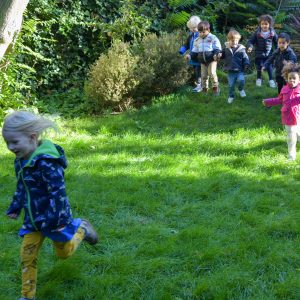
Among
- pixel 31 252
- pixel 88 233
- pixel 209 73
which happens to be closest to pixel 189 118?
pixel 209 73

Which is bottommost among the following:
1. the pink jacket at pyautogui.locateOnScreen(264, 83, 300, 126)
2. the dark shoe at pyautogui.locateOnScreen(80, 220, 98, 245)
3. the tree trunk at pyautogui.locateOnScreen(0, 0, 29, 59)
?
the dark shoe at pyautogui.locateOnScreen(80, 220, 98, 245)

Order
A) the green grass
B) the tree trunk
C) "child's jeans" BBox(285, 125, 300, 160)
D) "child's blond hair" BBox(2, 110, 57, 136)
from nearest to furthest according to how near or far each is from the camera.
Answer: "child's blond hair" BBox(2, 110, 57, 136), the green grass, the tree trunk, "child's jeans" BBox(285, 125, 300, 160)

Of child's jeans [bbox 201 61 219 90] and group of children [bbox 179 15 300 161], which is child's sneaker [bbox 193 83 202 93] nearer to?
group of children [bbox 179 15 300 161]

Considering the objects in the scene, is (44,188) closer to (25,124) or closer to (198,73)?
(25,124)

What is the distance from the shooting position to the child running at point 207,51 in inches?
392

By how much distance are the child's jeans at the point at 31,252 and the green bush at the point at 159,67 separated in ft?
21.2

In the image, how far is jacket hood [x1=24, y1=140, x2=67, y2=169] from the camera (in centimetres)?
351

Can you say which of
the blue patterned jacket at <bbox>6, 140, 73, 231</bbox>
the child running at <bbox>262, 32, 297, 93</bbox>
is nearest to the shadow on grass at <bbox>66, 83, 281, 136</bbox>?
the child running at <bbox>262, 32, 297, 93</bbox>

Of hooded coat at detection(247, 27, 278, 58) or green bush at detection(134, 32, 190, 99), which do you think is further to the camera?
hooded coat at detection(247, 27, 278, 58)

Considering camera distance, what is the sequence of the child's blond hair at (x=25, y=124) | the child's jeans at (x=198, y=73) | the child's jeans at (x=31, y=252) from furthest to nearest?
the child's jeans at (x=198, y=73) → the child's jeans at (x=31, y=252) → the child's blond hair at (x=25, y=124)

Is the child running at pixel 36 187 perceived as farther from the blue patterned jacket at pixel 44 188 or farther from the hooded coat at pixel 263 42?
the hooded coat at pixel 263 42

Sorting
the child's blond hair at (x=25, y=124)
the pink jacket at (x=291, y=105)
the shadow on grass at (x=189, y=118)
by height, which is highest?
the child's blond hair at (x=25, y=124)

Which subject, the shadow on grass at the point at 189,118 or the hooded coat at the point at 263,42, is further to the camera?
the hooded coat at the point at 263,42

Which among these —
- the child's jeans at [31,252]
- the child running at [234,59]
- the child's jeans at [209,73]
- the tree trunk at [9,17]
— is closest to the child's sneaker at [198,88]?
the child's jeans at [209,73]
